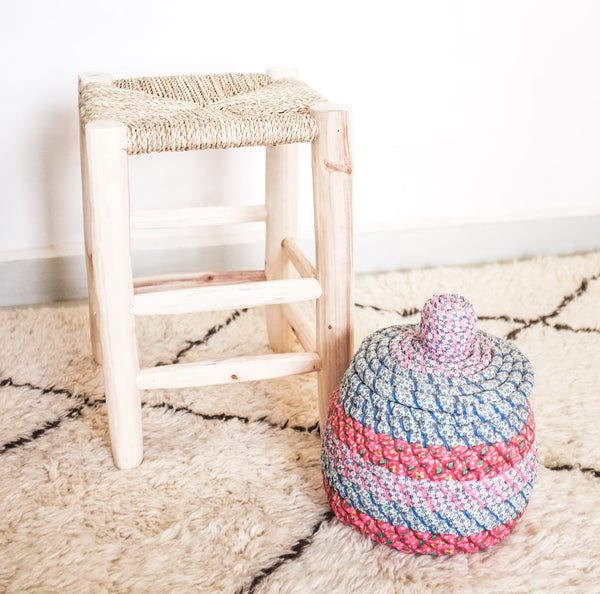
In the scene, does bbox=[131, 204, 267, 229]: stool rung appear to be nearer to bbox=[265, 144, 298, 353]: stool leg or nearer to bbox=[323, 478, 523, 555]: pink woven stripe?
bbox=[265, 144, 298, 353]: stool leg

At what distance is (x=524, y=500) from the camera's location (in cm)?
82

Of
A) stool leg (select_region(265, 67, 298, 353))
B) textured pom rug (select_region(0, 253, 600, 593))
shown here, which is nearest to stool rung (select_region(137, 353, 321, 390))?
textured pom rug (select_region(0, 253, 600, 593))

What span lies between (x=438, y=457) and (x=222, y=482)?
→ 0.30 m

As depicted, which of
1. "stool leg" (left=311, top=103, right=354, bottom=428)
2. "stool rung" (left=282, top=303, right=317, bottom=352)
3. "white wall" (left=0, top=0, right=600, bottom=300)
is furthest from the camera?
"white wall" (left=0, top=0, right=600, bottom=300)

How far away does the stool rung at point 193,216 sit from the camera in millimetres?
1105

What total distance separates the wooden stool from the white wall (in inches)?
10.3

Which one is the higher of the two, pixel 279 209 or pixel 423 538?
pixel 279 209

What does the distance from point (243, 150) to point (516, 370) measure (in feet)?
2.46

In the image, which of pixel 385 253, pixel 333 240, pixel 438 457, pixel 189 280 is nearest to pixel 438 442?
pixel 438 457

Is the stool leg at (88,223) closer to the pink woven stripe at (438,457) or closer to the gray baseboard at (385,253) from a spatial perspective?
the gray baseboard at (385,253)

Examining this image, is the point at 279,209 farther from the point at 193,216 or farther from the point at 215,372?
the point at 215,372

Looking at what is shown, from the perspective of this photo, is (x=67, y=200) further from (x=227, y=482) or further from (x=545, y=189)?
(x=545, y=189)

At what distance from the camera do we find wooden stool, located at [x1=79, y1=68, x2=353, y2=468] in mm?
854

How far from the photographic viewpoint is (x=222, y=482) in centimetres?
95
